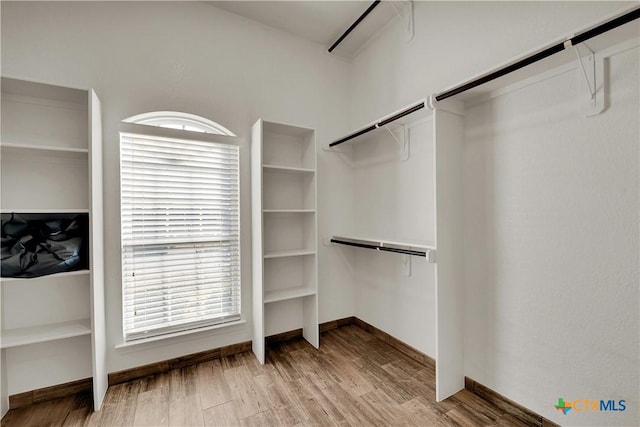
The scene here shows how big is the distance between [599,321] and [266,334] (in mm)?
2348

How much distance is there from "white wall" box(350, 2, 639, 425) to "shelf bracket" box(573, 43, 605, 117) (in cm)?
3

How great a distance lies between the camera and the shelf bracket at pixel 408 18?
2309 mm

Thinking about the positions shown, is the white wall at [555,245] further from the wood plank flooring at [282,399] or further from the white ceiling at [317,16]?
the white ceiling at [317,16]

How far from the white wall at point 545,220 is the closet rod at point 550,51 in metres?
0.29

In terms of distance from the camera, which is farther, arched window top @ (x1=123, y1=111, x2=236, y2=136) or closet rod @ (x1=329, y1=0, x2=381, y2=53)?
closet rod @ (x1=329, y1=0, x2=381, y2=53)

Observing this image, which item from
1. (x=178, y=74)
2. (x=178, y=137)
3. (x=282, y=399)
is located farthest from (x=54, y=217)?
(x=282, y=399)

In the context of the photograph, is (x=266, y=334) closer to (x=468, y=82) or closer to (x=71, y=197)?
(x=71, y=197)

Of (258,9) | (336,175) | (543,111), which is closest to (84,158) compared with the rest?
(258,9)

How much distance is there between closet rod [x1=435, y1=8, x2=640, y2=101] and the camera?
105 cm

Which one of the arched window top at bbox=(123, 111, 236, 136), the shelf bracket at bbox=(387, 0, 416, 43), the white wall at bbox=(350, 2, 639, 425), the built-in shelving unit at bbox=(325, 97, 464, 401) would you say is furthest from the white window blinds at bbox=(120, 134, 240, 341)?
the white wall at bbox=(350, 2, 639, 425)

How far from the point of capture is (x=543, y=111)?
1.52m

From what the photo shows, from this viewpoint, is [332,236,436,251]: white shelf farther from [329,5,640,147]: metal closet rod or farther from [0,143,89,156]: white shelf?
[0,143,89,156]: white shelf

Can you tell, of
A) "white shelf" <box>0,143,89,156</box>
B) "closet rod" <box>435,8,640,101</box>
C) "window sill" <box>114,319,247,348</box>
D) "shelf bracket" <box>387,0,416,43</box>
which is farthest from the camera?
"shelf bracket" <box>387,0,416,43</box>

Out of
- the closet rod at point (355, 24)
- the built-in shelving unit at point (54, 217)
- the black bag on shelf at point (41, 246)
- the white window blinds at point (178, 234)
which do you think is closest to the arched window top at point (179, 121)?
the white window blinds at point (178, 234)
